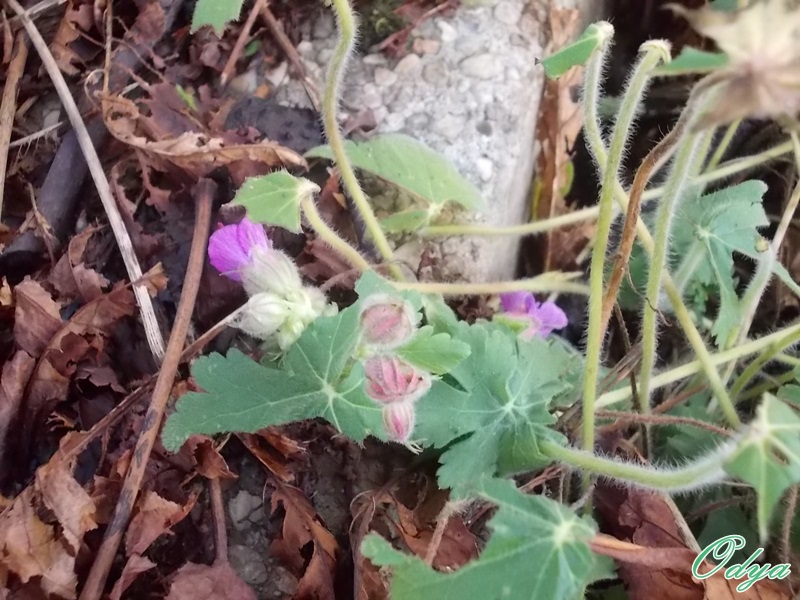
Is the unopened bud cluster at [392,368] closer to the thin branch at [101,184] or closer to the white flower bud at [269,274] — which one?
the white flower bud at [269,274]

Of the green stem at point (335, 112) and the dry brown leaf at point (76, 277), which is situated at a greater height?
the green stem at point (335, 112)

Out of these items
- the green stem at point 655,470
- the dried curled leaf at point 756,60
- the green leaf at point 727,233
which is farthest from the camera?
the green leaf at point 727,233

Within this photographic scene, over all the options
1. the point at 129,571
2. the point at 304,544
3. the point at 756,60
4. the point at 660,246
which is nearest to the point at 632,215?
the point at 660,246

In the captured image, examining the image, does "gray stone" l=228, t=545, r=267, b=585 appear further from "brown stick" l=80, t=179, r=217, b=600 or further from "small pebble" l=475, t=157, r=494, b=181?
"small pebble" l=475, t=157, r=494, b=181

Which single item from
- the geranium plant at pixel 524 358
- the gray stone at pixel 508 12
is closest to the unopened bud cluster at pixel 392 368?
the geranium plant at pixel 524 358

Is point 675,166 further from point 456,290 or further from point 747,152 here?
point 747,152

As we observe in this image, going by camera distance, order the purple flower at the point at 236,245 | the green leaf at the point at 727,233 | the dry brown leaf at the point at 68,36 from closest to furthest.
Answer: the purple flower at the point at 236,245 < the green leaf at the point at 727,233 < the dry brown leaf at the point at 68,36

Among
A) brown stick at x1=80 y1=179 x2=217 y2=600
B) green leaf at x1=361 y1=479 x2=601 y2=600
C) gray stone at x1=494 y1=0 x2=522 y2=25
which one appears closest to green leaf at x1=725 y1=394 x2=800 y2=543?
green leaf at x1=361 y1=479 x2=601 y2=600
